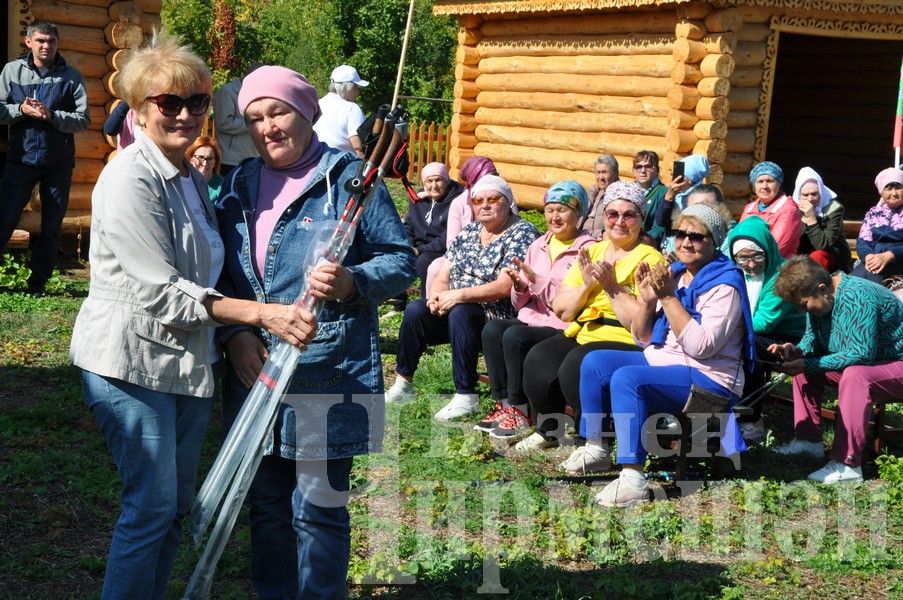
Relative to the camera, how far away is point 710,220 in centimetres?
557

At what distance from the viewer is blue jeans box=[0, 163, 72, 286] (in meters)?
9.30

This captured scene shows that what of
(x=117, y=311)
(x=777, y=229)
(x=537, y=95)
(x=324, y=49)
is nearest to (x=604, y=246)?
(x=777, y=229)

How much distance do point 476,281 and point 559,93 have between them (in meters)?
8.60

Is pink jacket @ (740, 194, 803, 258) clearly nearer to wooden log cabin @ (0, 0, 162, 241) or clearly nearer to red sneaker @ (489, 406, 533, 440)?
red sneaker @ (489, 406, 533, 440)

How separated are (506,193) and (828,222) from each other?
330 centimetres

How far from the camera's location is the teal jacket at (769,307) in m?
6.57

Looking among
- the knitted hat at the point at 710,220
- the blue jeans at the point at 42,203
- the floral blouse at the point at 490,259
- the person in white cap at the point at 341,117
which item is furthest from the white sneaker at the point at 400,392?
the blue jeans at the point at 42,203

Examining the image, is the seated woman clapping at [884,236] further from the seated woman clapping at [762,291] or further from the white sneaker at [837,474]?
the white sneaker at [837,474]

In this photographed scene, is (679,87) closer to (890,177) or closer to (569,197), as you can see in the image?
(890,177)

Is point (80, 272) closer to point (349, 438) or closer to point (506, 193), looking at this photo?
point (506, 193)

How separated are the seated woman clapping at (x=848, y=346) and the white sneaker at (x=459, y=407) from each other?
190cm

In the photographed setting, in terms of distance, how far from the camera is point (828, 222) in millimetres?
8812

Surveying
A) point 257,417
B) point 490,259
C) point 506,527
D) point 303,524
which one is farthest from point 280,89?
point 490,259

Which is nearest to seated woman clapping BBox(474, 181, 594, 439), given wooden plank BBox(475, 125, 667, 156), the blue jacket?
the blue jacket
